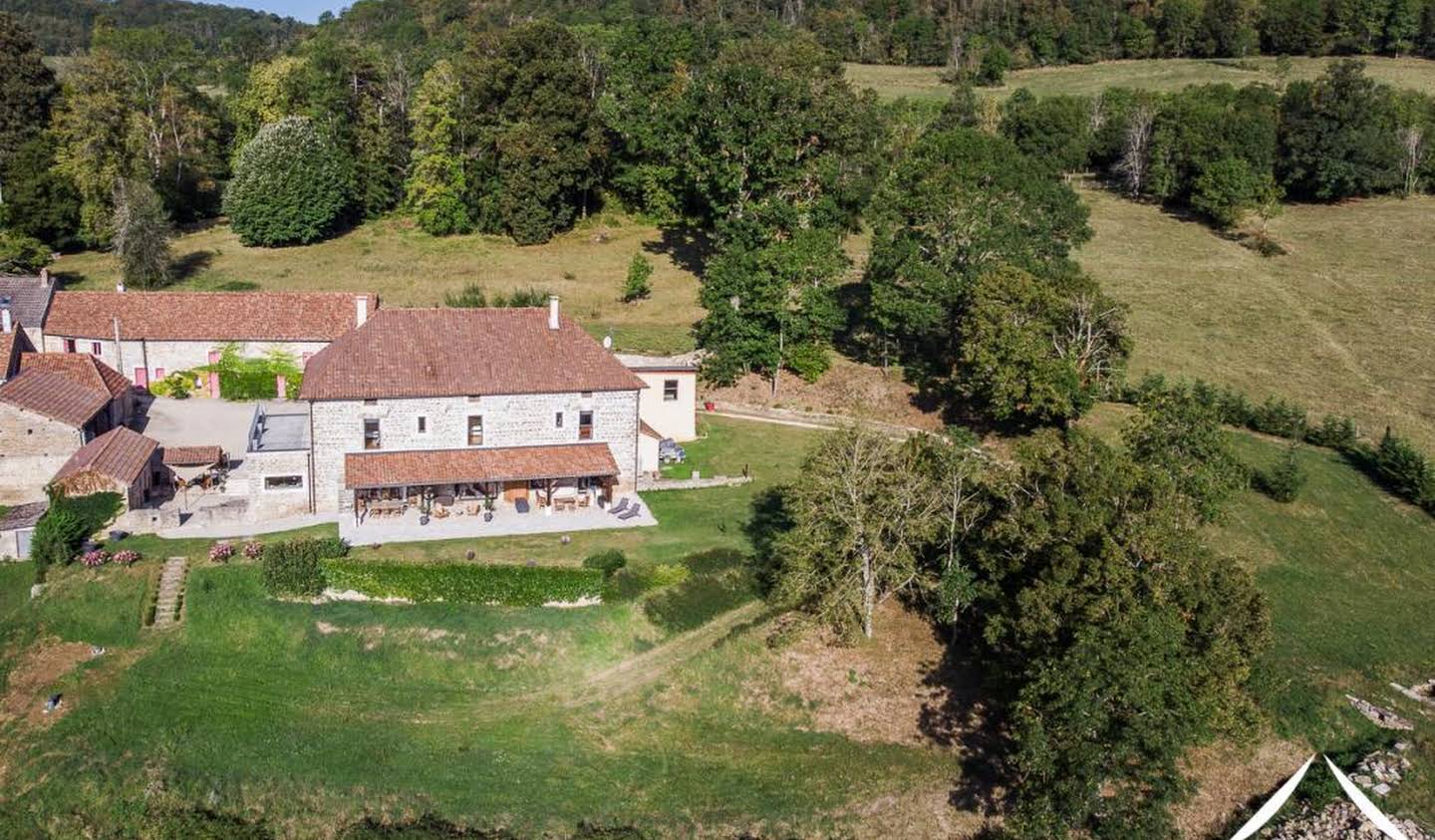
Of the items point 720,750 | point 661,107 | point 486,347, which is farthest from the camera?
point 661,107

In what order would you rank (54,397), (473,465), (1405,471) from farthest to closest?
(1405,471)
(54,397)
(473,465)

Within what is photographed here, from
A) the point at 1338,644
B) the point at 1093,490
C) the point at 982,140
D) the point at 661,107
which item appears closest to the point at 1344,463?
the point at 1338,644

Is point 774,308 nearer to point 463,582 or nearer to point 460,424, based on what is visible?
point 460,424

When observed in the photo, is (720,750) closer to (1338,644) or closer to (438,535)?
(438,535)

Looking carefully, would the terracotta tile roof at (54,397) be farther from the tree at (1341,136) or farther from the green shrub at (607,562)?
the tree at (1341,136)

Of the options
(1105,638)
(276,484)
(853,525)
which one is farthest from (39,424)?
(1105,638)

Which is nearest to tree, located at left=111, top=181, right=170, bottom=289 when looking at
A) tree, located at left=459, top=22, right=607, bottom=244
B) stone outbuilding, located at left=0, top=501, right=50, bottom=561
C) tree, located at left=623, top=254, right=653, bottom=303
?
tree, located at left=459, top=22, right=607, bottom=244
